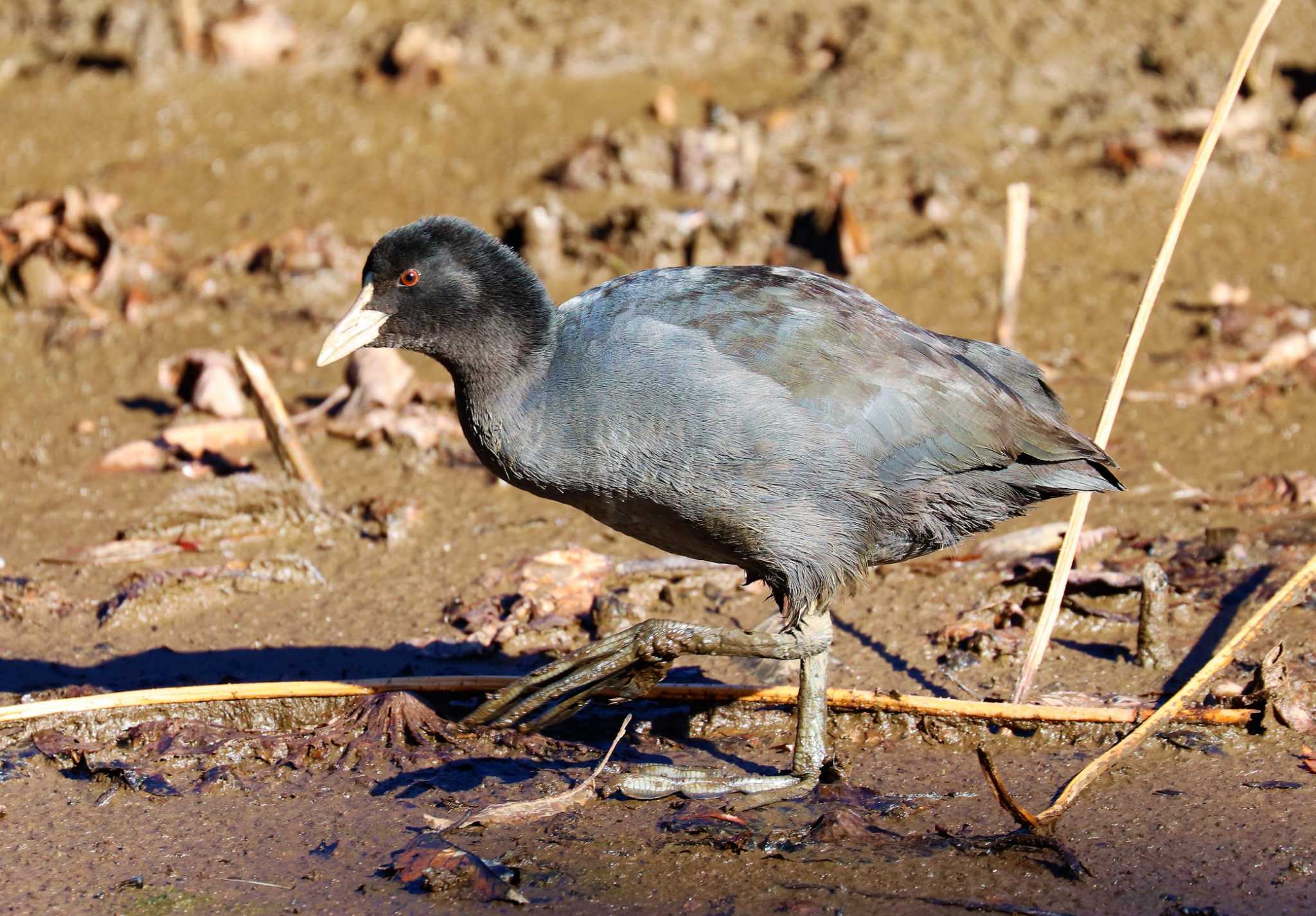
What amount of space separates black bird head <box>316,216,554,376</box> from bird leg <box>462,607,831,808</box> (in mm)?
763

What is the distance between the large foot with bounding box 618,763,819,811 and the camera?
133 inches

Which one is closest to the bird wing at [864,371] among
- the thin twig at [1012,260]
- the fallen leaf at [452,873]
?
the fallen leaf at [452,873]

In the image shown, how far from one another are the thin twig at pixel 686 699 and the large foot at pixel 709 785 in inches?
12.2

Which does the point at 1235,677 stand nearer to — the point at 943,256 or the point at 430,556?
the point at 430,556

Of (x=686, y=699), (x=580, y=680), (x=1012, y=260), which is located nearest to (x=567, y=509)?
(x=686, y=699)

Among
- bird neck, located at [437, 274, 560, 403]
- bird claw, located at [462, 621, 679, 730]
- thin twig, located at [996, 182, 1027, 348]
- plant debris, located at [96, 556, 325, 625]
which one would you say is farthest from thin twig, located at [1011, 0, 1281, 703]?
plant debris, located at [96, 556, 325, 625]

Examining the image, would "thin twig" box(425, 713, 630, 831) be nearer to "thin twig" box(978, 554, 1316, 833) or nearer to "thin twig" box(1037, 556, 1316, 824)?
"thin twig" box(978, 554, 1316, 833)

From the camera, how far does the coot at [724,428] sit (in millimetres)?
3314

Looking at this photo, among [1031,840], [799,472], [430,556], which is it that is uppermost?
[799,472]

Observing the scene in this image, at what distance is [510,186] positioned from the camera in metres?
6.98

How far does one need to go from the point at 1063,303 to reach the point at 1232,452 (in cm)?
135

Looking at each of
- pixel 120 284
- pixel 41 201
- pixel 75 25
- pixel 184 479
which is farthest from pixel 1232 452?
pixel 75 25

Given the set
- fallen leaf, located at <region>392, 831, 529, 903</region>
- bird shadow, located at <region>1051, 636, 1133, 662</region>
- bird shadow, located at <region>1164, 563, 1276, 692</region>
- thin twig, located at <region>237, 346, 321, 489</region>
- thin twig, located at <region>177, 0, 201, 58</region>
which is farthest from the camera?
thin twig, located at <region>177, 0, 201, 58</region>

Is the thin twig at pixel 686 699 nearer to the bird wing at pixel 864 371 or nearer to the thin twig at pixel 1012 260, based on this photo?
the bird wing at pixel 864 371
